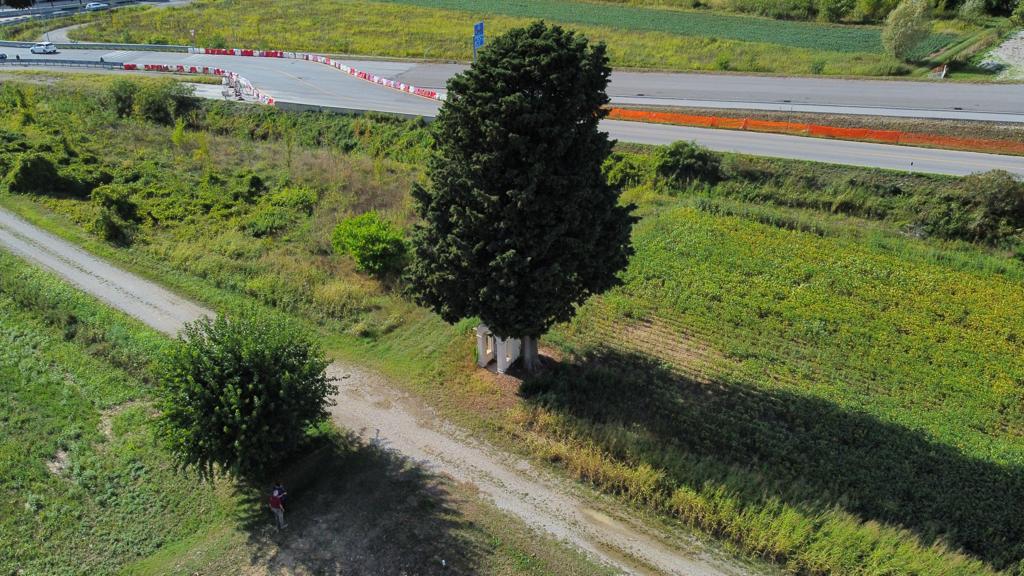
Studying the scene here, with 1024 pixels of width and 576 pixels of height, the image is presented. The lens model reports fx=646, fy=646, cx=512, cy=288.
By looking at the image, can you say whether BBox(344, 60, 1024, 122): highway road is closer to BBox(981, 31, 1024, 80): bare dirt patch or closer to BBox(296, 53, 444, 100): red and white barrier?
BBox(296, 53, 444, 100): red and white barrier

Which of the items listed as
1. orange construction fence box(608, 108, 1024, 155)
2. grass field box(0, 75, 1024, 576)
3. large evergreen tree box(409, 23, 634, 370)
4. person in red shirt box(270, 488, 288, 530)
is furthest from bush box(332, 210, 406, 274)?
orange construction fence box(608, 108, 1024, 155)

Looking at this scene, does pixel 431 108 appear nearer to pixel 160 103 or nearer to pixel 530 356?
pixel 160 103

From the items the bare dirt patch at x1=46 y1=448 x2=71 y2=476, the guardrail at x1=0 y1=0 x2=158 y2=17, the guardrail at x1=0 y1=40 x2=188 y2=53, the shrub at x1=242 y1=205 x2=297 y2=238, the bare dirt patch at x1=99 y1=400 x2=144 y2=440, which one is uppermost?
the guardrail at x1=0 y1=0 x2=158 y2=17

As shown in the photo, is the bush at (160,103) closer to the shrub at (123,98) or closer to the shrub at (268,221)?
the shrub at (123,98)

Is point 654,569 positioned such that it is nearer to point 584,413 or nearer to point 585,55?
point 584,413

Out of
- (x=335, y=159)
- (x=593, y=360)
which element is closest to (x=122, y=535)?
(x=593, y=360)

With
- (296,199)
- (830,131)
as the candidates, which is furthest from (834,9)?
(296,199)
